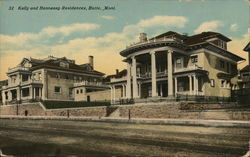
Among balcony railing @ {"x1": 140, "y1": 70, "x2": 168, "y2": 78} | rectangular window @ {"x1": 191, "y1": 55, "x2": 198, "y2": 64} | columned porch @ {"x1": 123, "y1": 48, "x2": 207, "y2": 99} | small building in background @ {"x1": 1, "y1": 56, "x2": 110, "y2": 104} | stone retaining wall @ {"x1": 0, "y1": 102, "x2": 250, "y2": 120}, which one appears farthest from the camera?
small building in background @ {"x1": 1, "y1": 56, "x2": 110, "y2": 104}

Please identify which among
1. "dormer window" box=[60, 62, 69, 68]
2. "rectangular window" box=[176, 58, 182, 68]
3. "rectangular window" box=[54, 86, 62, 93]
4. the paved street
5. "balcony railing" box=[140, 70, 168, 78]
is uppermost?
"dormer window" box=[60, 62, 69, 68]

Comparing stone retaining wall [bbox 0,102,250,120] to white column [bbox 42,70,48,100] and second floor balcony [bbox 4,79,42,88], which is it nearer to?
white column [bbox 42,70,48,100]

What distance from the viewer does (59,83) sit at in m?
52.8

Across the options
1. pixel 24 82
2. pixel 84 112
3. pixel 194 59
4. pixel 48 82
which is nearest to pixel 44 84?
pixel 48 82

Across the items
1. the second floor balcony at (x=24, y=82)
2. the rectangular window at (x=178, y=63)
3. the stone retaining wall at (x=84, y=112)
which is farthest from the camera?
the second floor balcony at (x=24, y=82)

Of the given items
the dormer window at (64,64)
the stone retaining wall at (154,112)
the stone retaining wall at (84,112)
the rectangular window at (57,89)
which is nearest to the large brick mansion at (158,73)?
the rectangular window at (57,89)

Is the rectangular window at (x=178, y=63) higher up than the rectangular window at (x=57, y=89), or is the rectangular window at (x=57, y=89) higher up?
the rectangular window at (x=178, y=63)

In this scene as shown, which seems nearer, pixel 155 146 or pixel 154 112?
pixel 155 146

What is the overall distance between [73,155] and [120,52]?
94.6 ft

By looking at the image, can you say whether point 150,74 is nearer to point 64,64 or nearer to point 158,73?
point 158,73

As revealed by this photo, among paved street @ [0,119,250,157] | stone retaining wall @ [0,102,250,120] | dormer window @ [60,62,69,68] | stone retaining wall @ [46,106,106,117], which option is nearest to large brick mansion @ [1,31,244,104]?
dormer window @ [60,62,69,68]

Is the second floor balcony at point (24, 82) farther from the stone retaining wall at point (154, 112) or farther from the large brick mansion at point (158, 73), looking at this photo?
the stone retaining wall at point (154, 112)

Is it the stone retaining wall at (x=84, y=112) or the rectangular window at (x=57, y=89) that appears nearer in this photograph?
the stone retaining wall at (x=84, y=112)

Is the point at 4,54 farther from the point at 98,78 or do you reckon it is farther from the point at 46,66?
the point at 98,78
